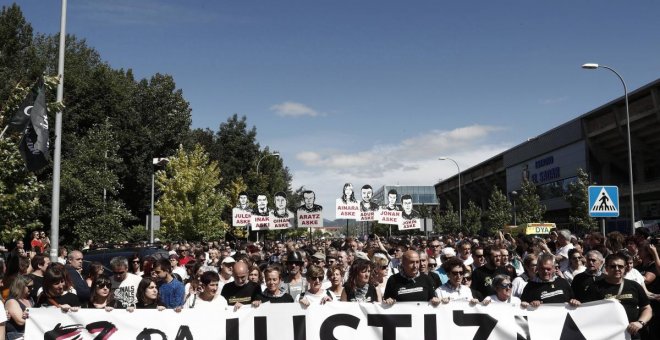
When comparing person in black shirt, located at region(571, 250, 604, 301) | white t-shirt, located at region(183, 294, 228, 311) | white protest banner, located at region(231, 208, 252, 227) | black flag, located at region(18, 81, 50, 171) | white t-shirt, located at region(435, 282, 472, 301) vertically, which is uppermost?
black flag, located at region(18, 81, 50, 171)

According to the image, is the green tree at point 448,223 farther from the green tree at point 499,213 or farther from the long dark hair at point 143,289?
the long dark hair at point 143,289

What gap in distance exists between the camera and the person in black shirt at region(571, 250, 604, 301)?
7443mm

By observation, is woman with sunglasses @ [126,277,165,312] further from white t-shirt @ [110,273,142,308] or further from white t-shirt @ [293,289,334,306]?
white t-shirt @ [293,289,334,306]

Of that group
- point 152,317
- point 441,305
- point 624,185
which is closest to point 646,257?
point 441,305

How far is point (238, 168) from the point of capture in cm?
6362

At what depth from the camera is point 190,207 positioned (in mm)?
37750

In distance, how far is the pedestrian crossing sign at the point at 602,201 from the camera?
14.4 meters

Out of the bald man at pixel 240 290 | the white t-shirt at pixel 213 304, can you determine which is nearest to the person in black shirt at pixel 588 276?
the bald man at pixel 240 290

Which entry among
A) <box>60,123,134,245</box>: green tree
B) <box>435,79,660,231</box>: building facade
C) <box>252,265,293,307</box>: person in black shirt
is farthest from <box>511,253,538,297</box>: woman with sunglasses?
<box>435,79,660,231</box>: building facade

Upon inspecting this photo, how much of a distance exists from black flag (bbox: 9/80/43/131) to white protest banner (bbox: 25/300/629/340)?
7490 millimetres

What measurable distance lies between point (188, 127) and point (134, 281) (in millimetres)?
47313

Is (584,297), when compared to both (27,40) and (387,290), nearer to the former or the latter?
(387,290)

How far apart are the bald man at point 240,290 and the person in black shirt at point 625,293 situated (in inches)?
154

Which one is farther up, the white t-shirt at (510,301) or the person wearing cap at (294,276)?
the person wearing cap at (294,276)
